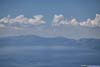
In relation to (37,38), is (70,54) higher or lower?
lower

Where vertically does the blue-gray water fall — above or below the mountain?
below

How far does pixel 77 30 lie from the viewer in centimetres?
329

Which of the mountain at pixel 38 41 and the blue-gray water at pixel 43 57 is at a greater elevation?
the mountain at pixel 38 41

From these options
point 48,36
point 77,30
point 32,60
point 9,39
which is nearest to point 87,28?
point 77,30

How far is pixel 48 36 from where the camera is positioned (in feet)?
10.8

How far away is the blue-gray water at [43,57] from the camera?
322 cm

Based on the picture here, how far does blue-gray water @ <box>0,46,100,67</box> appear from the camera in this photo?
10.6ft

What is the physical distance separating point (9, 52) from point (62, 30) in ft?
3.48

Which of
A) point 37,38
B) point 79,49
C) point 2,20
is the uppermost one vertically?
point 2,20

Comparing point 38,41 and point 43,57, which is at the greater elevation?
point 38,41

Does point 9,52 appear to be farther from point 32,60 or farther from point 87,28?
point 87,28

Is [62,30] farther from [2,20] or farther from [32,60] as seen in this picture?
[2,20]

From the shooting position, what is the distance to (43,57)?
324cm

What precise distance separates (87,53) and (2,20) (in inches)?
66.5
